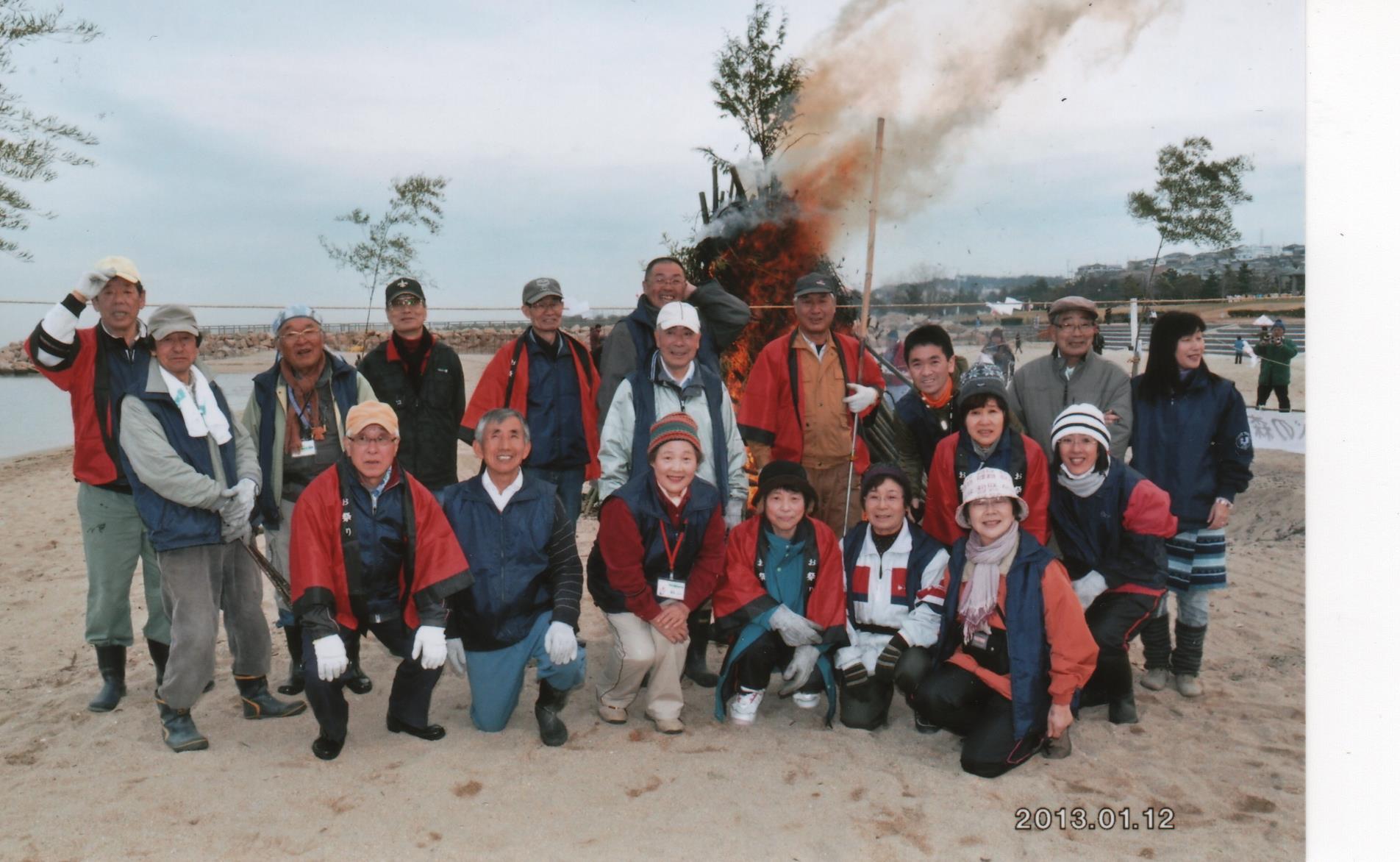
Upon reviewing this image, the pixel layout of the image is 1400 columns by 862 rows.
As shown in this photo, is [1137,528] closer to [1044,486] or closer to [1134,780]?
[1044,486]

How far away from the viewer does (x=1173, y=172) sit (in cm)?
578

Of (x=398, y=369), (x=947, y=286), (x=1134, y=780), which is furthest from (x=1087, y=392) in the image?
(x=947, y=286)

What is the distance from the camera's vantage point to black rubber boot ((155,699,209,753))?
359 centimetres

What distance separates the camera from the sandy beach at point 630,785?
296cm

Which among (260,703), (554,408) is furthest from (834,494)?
(260,703)

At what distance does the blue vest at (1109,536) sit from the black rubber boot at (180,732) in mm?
3864

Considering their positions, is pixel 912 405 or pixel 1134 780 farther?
pixel 912 405

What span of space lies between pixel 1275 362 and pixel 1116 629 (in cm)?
503

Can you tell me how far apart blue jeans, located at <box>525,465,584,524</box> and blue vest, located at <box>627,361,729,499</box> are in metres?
0.57

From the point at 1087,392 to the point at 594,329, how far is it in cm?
701

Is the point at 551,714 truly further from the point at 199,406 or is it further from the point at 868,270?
the point at 868,270

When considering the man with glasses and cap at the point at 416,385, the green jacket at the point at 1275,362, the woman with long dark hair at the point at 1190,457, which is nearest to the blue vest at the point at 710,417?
the man with glasses and cap at the point at 416,385

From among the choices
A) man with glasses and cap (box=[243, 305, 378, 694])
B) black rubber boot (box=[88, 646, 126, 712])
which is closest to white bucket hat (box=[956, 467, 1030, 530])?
man with glasses and cap (box=[243, 305, 378, 694])

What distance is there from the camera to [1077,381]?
A: 4.31 metres
